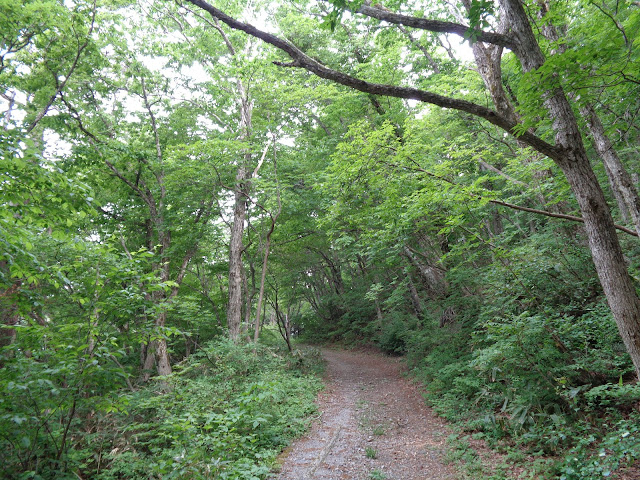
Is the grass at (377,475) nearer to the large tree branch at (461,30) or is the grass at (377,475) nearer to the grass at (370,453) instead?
the grass at (370,453)

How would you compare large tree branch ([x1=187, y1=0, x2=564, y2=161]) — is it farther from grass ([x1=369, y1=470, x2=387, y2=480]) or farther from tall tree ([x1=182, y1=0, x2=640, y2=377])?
grass ([x1=369, y1=470, x2=387, y2=480])

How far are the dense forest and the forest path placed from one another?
443 mm

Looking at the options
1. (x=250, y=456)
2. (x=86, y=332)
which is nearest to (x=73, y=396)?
(x=86, y=332)

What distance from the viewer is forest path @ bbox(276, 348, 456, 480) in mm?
5023

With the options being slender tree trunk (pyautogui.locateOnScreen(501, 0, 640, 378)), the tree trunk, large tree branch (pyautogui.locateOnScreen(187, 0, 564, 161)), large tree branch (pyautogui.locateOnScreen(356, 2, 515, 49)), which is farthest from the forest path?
large tree branch (pyautogui.locateOnScreen(356, 2, 515, 49))

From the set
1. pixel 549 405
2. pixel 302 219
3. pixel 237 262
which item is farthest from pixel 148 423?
pixel 302 219

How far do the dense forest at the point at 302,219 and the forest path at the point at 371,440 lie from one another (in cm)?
44

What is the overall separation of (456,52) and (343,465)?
1388cm

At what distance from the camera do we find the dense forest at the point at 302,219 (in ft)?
11.4

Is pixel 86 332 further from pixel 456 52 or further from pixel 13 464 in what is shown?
pixel 456 52

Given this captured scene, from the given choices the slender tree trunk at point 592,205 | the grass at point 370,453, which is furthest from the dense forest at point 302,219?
the grass at point 370,453

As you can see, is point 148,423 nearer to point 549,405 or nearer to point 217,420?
point 217,420

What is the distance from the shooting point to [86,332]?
390cm

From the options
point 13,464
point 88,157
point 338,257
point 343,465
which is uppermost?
point 88,157
